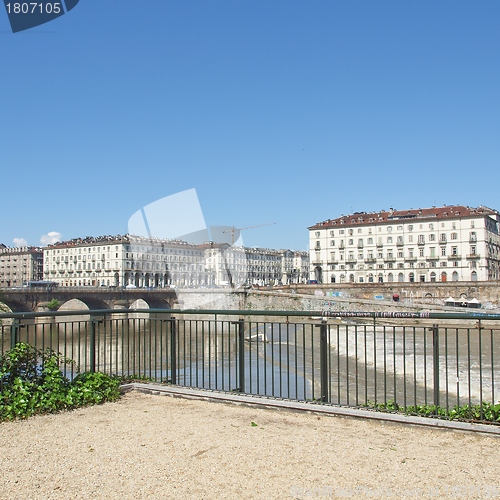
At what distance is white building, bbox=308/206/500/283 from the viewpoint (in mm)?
90312

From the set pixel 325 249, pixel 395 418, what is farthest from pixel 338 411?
pixel 325 249

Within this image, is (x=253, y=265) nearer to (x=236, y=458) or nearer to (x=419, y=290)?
(x=419, y=290)

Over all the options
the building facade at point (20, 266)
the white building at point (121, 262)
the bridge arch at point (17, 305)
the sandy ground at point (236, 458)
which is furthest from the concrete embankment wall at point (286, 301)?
the building facade at point (20, 266)

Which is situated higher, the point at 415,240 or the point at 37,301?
the point at 415,240

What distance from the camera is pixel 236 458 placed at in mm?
4926

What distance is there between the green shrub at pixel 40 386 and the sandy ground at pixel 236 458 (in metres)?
0.29

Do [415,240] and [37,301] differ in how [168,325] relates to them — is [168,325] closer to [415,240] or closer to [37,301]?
[37,301]

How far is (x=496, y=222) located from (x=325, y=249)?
3231 cm

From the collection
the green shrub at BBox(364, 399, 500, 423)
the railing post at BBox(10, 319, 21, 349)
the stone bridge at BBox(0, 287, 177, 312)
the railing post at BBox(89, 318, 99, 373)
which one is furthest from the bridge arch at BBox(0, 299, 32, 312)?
the green shrub at BBox(364, 399, 500, 423)

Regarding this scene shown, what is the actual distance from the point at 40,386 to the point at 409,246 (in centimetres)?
9513

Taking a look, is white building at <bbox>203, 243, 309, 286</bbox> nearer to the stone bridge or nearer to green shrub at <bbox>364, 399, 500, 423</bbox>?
the stone bridge

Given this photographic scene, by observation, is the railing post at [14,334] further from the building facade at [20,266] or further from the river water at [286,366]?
the building facade at [20,266]

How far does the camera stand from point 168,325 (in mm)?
8977

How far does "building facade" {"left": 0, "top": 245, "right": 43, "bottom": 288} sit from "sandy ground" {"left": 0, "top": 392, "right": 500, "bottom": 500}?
159m
